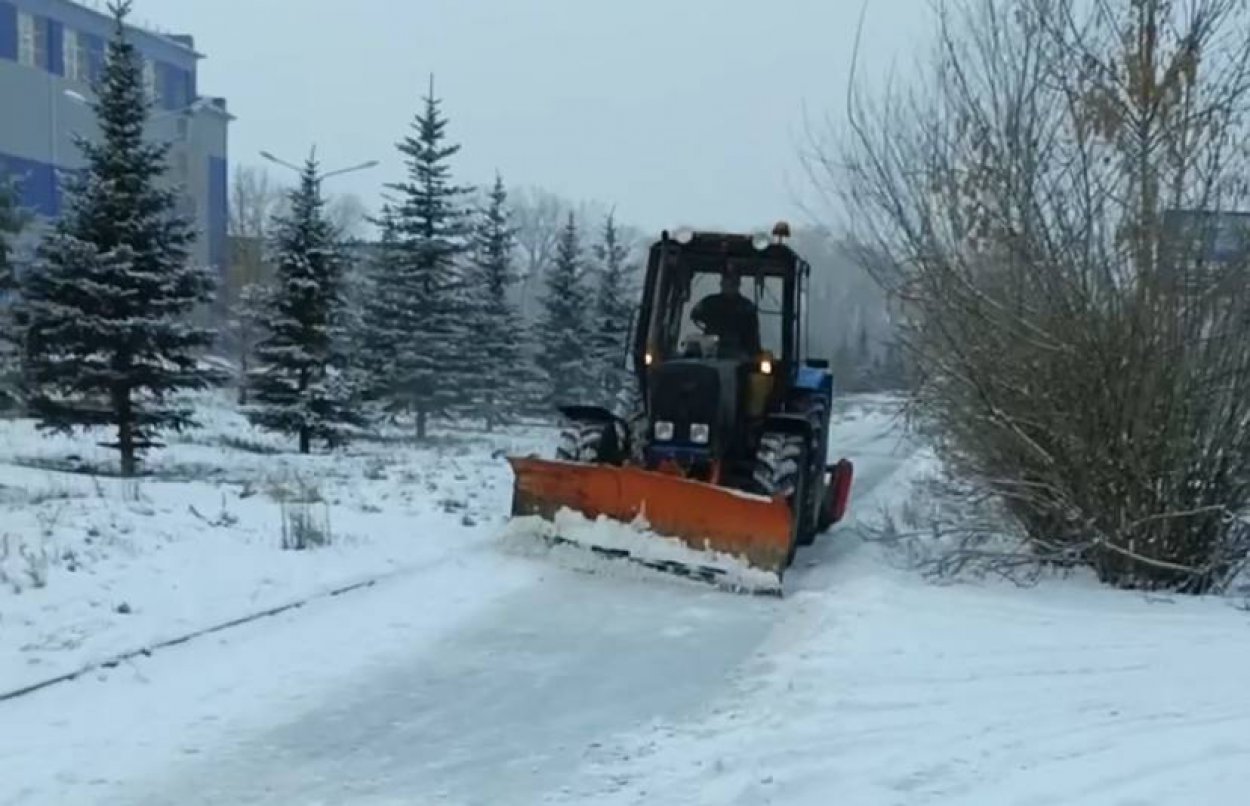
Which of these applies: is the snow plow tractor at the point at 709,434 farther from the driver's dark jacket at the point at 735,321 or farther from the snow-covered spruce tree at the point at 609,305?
the snow-covered spruce tree at the point at 609,305

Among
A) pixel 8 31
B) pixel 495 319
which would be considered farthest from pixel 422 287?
pixel 8 31

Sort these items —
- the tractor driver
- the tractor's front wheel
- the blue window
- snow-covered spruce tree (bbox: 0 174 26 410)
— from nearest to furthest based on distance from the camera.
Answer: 1. the tractor's front wheel
2. the tractor driver
3. snow-covered spruce tree (bbox: 0 174 26 410)
4. the blue window

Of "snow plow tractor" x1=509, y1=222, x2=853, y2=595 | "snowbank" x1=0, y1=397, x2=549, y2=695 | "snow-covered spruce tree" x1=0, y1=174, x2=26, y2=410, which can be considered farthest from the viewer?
"snow-covered spruce tree" x1=0, y1=174, x2=26, y2=410

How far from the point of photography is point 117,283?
66.9ft

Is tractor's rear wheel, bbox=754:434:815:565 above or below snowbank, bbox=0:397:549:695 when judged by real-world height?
above

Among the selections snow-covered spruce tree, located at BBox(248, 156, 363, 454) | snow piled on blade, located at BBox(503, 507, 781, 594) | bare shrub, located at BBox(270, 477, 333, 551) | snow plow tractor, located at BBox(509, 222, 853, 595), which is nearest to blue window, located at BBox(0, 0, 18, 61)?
snow-covered spruce tree, located at BBox(248, 156, 363, 454)

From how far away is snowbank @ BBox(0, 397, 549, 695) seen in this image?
7.85m

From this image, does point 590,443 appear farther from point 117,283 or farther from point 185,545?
point 117,283

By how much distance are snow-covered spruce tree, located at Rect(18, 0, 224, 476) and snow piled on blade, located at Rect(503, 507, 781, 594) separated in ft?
36.3

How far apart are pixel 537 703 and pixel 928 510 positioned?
7.02 m

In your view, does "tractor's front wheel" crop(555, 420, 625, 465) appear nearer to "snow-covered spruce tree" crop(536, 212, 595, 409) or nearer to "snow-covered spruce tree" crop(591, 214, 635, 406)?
"snow-covered spruce tree" crop(591, 214, 635, 406)

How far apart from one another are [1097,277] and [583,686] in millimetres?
5054

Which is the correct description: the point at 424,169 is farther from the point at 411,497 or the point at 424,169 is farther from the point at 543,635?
the point at 543,635

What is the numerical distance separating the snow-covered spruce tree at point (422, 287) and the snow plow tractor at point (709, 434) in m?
22.9
